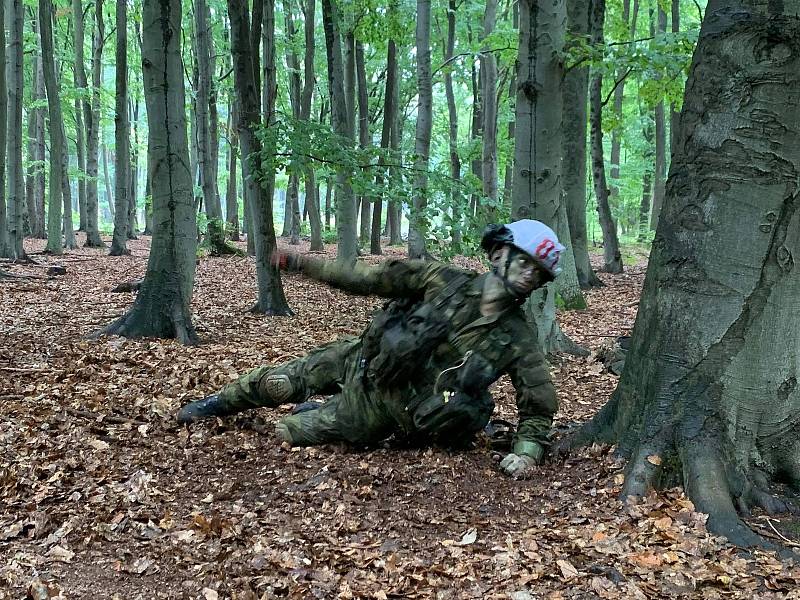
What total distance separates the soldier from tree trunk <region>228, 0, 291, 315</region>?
5.21 m

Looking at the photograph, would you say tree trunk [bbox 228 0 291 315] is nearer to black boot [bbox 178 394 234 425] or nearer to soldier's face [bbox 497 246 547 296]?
black boot [bbox 178 394 234 425]

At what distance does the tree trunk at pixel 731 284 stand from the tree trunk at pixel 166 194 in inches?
244

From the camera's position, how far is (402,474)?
162 inches

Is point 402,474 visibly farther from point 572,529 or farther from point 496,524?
point 572,529

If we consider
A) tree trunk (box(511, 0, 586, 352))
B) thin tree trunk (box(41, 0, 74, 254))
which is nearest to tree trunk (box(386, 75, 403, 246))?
tree trunk (box(511, 0, 586, 352))

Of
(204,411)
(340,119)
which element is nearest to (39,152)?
(340,119)

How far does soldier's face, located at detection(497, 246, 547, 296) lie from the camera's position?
392 centimetres

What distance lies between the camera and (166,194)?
834cm

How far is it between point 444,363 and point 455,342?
169 millimetres

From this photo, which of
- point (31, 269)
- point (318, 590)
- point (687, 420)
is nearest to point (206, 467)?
point (318, 590)

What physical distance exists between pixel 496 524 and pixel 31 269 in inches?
561

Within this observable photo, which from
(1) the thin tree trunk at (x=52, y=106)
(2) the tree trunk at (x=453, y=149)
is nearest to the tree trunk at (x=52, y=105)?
(1) the thin tree trunk at (x=52, y=106)

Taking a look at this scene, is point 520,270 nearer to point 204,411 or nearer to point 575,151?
point 204,411

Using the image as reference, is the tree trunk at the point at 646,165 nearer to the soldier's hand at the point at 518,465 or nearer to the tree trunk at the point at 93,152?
the tree trunk at the point at 93,152
